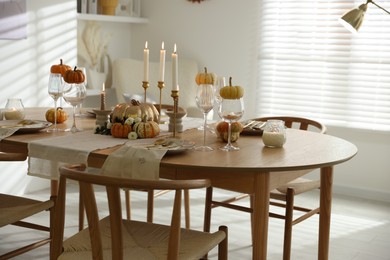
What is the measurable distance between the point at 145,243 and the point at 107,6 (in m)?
3.16

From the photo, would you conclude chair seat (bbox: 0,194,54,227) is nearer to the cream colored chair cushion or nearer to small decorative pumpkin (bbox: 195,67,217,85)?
small decorative pumpkin (bbox: 195,67,217,85)

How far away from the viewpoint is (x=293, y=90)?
4738 mm

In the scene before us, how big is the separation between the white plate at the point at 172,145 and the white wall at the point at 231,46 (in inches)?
96.2

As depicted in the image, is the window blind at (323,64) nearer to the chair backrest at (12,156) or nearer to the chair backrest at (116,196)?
the chair backrest at (12,156)

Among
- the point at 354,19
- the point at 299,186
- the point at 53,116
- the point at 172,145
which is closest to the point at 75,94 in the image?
the point at 53,116

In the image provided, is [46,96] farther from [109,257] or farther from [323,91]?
[109,257]

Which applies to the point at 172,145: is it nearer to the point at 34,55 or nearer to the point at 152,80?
the point at 34,55

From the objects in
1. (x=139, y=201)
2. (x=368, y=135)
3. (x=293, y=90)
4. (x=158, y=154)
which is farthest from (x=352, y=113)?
(x=158, y=154)

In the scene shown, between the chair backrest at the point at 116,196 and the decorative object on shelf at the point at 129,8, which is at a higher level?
the decorative object on shelf at the point at 129,8

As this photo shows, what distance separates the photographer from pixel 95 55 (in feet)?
16.3

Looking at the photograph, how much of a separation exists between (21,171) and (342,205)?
2.21 m

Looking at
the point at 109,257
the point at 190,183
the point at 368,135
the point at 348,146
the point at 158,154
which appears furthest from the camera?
the point at 368,135

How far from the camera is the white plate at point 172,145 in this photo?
2258 millimetres

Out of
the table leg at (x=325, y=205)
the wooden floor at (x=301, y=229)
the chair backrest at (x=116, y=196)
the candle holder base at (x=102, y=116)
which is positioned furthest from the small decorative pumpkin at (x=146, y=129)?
the wooden floor at (x=301, y=229)
